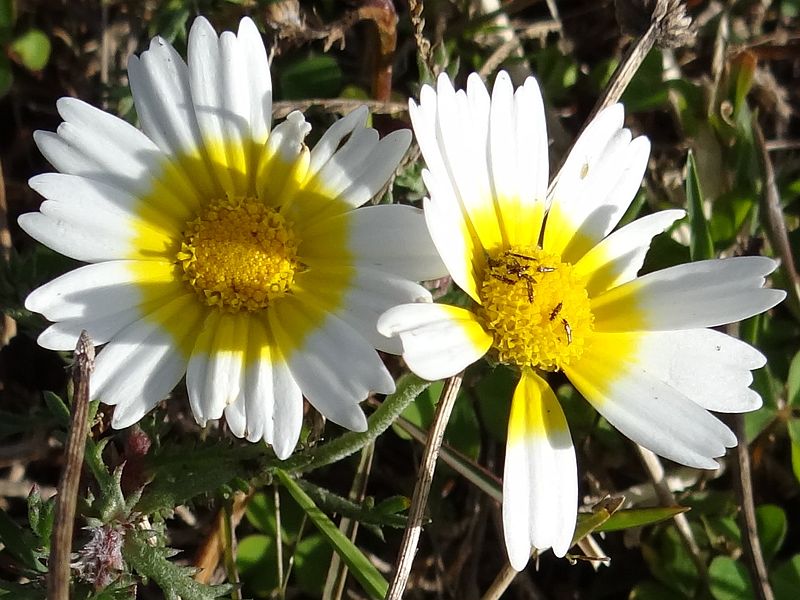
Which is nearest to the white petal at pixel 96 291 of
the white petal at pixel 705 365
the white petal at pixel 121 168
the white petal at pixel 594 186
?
the white petal at pixel 121 168

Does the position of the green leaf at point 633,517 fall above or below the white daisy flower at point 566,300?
below

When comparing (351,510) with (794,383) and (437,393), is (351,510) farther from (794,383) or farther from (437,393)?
(794,383)

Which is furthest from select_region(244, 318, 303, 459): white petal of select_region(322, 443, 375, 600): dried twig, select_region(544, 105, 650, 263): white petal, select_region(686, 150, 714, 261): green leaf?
select_region(686, 150, 714, 261): green leaf

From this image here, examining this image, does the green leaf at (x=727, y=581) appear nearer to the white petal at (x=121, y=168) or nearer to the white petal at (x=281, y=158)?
the white petal at (x=281, y=158)

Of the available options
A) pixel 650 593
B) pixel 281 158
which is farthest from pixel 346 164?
pixel 650 593

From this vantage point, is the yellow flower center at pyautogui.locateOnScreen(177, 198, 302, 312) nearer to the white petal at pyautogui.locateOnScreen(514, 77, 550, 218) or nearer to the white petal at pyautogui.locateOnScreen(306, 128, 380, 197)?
the white petal at pyautogui.locateOnScreen(306, 128, 380, 197)

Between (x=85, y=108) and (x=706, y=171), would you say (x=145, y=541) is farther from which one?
(x=706, y=171)
